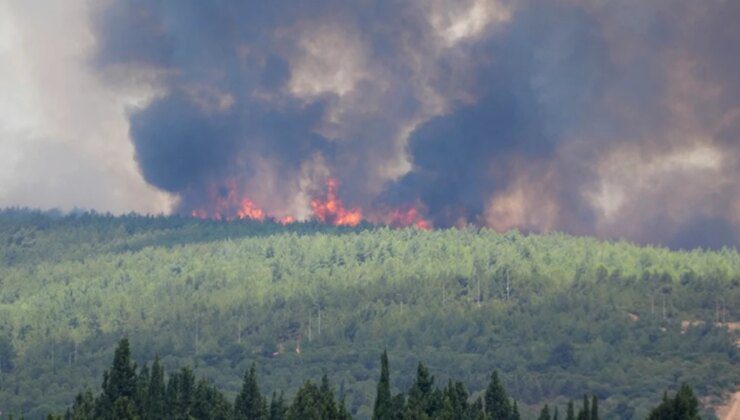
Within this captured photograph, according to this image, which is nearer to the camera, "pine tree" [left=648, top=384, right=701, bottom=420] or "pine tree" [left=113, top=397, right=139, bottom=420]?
"pine tree" [left=648, top=384, right=701, bottom=420]

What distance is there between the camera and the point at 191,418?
637 ft

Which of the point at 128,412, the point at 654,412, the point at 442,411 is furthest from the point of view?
the point at 442,411

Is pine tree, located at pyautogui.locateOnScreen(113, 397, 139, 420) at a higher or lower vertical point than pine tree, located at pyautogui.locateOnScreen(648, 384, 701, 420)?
higher

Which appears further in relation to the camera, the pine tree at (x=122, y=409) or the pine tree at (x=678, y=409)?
the pine tree at (x=122, y=409)

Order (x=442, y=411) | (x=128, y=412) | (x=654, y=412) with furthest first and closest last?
(x=442, y=411) → (x=128, y=412) → (x=654, y=412)

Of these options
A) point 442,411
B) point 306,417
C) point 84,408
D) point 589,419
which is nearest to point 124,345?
point 84,408

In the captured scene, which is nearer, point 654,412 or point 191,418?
point 654,412

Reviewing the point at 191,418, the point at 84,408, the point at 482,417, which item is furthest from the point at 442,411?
the point at 84,408

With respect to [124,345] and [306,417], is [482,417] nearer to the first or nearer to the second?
[306,417]

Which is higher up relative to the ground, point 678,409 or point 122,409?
point 122,409

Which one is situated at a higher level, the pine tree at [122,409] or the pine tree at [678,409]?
the pine tree at [122,409]

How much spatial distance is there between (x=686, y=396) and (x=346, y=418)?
4731 cm

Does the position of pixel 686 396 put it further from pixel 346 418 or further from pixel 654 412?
pixel 346 418

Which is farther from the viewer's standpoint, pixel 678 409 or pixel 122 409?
pixel 122 409
